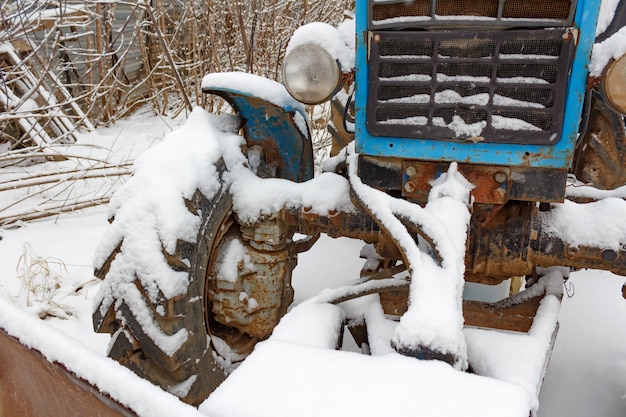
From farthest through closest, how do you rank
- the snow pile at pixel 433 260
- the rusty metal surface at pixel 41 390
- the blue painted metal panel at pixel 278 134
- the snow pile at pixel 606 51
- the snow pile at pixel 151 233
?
the blue painted metal panel at pixel 278 134 → the snow pile at pixel 151 233 → the snow pile at pixel 606 51 → the snow pile at pixel 433 260 → the rusty metal surface at pixel 41 390

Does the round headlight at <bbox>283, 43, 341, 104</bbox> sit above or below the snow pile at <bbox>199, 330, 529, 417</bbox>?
above

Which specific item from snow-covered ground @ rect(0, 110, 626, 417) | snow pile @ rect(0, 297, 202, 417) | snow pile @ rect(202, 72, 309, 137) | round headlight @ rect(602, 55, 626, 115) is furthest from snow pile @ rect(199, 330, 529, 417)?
snow pile @ rect(202, 72, 309, 137)

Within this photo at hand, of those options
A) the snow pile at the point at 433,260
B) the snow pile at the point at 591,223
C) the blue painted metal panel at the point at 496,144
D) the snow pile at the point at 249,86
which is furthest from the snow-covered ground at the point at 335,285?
the snow pile at the point at 249,86

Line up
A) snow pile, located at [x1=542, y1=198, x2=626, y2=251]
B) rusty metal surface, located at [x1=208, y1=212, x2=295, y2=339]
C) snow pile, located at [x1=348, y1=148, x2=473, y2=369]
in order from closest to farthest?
snow pile, located at [x1=348, y1=148, x2=473, y2=369]
snow pile, located at [x1=542, y1=198, x2=626, y2=251]
rusty metal surface, located at [x1=208, y1=212, x2=295, y2=339]

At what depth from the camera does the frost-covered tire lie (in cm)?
162

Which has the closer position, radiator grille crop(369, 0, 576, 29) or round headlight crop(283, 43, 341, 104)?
radiator grille crop(369, 0, 576, 29)

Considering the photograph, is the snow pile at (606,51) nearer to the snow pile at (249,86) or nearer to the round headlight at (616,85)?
the round headlight at (616,85)

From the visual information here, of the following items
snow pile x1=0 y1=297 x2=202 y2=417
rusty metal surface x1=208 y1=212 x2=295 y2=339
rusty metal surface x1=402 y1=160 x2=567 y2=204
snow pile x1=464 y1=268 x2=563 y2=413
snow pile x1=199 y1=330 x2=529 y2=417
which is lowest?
rusty metal surface x1=208 y1=212 x2=295 y2=339

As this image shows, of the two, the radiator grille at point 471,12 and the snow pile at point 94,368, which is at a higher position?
the radiator grille at point 471,12

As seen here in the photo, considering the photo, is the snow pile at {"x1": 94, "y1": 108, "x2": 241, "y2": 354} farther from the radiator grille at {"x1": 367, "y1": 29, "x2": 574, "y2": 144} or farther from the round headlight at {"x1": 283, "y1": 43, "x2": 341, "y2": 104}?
the radiator grille at {"x1": 367, "y1": 29, "x2": 574, "y2": 144}

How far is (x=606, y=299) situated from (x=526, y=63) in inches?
74.9

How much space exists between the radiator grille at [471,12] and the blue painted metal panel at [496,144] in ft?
0.15

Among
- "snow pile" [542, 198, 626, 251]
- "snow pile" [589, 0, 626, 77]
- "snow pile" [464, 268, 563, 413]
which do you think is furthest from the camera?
"snow pile" [542, 198, 626, 251]

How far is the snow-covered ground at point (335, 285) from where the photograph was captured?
2.06m
